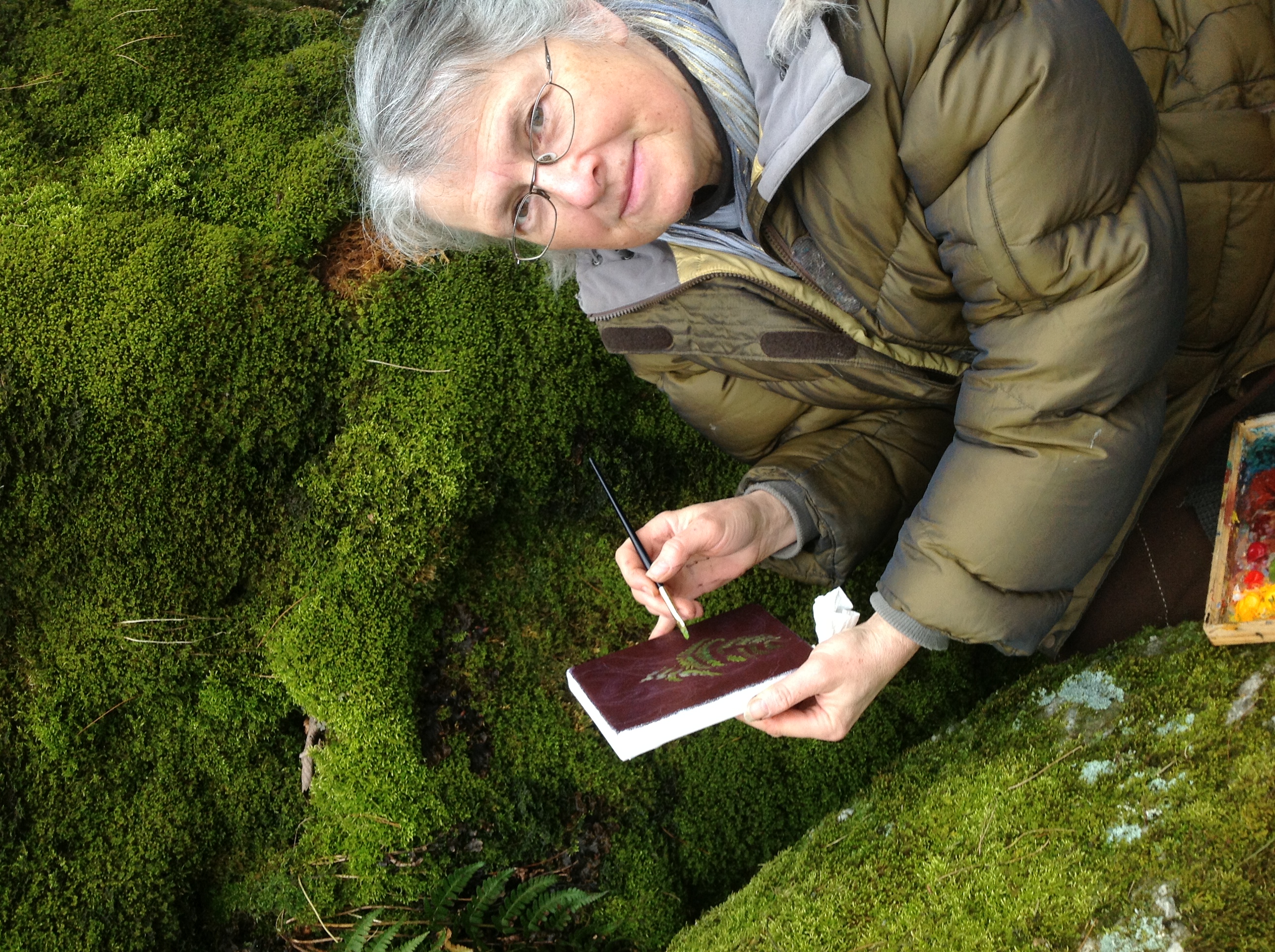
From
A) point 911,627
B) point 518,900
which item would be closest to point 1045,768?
point 911,627

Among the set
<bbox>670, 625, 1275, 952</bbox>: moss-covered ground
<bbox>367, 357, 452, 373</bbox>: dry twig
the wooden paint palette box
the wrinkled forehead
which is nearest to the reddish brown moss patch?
<bbox>367, 357, 452, 373</bbox>: dry twig

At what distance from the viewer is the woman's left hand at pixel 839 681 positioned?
99.2 inches

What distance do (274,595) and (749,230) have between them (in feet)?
6.72

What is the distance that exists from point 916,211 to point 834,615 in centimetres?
134

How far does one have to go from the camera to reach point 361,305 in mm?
3201

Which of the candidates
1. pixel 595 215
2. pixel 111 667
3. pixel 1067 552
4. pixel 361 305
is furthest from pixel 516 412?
pixel 1067 552

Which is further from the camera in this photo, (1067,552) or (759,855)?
(759,855)

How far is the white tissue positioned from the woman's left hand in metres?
0.28

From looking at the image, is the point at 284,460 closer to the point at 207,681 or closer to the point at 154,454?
the point at 154,454

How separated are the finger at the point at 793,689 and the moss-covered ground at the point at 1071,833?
509mm

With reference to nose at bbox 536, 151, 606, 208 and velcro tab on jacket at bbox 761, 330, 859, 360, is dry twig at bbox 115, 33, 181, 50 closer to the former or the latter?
nose at bbox 536, 151, 606, 208

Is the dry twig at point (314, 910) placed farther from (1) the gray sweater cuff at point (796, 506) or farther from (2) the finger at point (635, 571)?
(1) the gray sweater cuff at point (796, 506)

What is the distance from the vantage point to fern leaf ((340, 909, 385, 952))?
8.97 feet

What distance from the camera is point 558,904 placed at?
298cm
